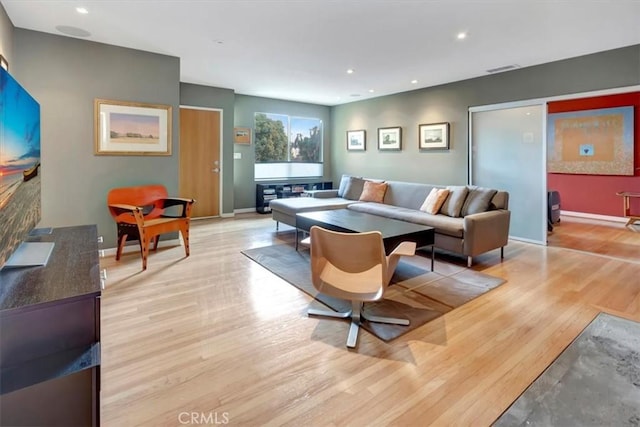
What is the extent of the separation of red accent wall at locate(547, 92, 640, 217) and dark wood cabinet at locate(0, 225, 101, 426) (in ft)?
24.7

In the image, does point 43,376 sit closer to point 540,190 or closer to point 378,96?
point 540,190

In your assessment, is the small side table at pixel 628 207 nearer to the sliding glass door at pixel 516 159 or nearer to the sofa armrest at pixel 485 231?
the sliding glass door at pixel 516 159

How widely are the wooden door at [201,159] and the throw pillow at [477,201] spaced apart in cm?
459

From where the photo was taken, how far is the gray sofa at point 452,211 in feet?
12.4

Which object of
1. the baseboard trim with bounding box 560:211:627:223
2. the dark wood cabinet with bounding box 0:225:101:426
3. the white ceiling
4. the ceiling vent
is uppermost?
the ceiling vent

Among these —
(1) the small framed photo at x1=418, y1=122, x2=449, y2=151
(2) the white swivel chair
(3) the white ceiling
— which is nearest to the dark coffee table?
(2) the white swivel chair

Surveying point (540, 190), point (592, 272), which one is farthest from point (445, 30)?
point (592, 272)

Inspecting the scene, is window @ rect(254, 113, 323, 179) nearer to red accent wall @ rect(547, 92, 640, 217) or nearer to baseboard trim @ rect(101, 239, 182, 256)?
baseboard trim @ rect(101, 239, 182, 256)

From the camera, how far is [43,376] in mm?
1171

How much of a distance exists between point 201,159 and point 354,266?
16.6 ft

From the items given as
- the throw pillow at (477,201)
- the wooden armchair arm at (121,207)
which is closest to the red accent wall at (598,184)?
the throw pillow at (477,201)

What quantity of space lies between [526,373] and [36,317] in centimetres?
235

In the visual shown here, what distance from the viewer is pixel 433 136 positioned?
19.7 ft

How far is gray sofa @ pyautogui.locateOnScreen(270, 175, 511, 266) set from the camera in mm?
3785
